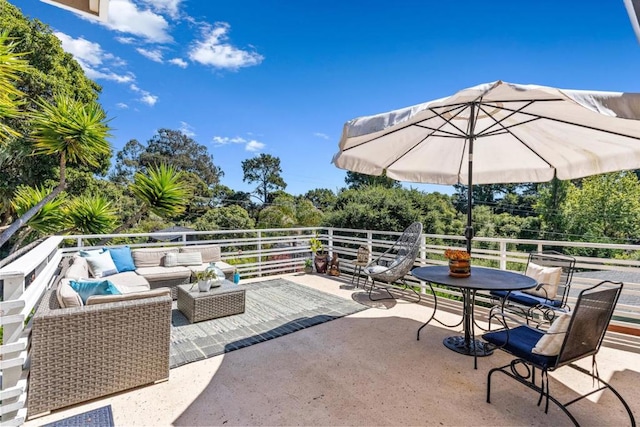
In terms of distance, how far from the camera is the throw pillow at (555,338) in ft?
6.19

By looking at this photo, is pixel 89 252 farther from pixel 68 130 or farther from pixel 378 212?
pixel 378 212

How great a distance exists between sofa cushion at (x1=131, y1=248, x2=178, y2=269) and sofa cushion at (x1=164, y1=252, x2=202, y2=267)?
5.0 inches

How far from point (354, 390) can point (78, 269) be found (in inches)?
126

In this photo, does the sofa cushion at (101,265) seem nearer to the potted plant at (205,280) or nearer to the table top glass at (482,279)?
the potted plant at (205,280)

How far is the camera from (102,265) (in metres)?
4.22

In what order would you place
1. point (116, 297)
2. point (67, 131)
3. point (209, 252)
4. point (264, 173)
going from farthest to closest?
point (264, 173) < point (209, 252) < point (67, 131) < point (116, 297)

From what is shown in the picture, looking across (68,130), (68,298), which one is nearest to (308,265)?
(68,130)

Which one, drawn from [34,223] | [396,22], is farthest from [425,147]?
[34,223]

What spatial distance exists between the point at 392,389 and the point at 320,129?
54.7 ft

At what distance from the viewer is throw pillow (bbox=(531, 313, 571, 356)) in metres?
1.89

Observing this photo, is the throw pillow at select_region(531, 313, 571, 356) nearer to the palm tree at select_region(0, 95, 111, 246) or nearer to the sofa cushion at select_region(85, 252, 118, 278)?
the sofa cushion at select_region(85, 252, 118, 278)

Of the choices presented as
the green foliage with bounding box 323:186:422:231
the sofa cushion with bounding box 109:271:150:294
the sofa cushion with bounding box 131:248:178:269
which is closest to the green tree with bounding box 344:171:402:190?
the green foliage with bounding box 323:186:422:231

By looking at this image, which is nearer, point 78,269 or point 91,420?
point 91,420

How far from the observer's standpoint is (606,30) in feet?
23.9
